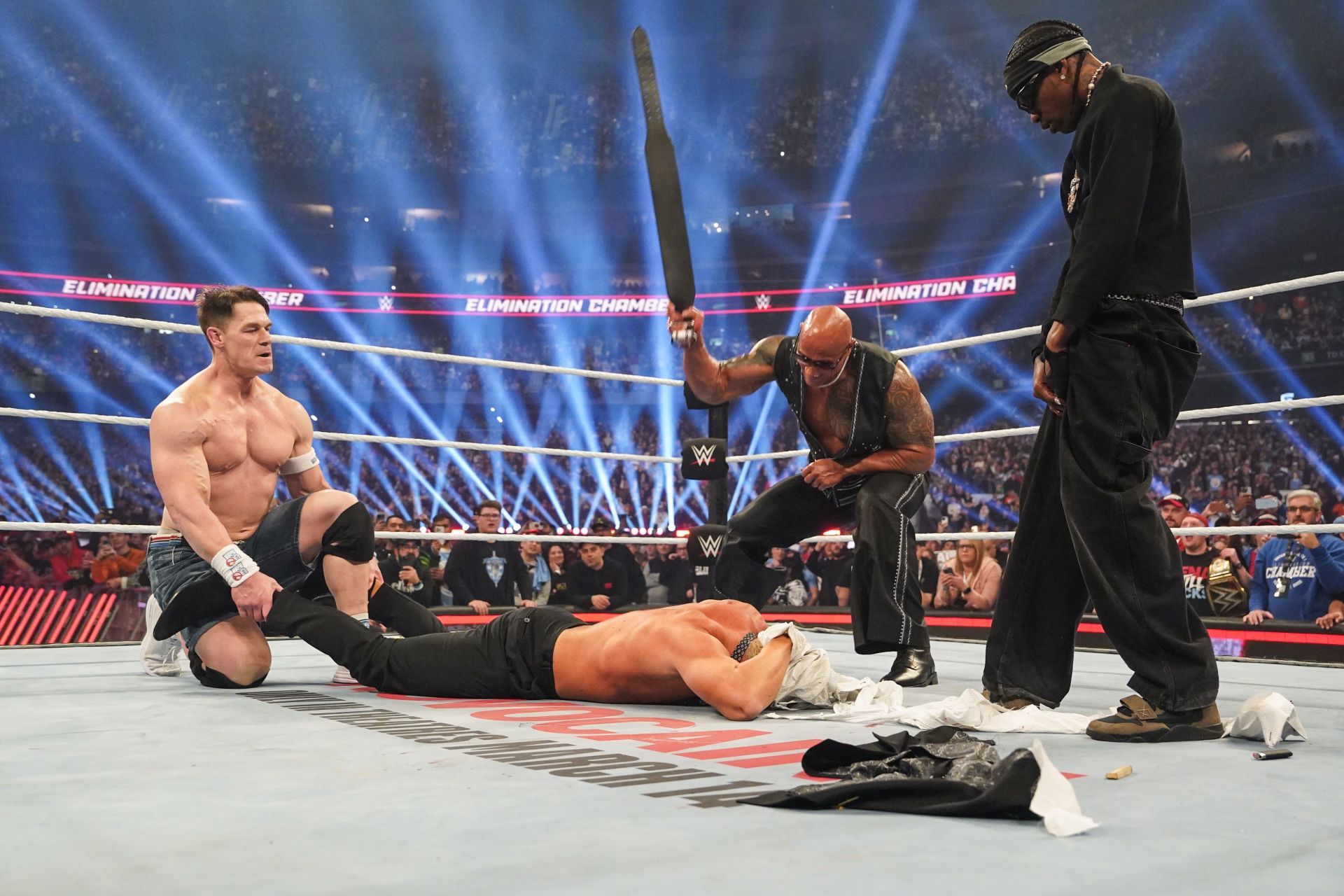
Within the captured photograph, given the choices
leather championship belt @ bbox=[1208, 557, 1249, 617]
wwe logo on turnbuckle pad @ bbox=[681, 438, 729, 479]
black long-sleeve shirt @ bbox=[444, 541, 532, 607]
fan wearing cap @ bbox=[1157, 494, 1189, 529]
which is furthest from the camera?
black long-sleeve shirt @ bbox=[444, 541, 532, 607]

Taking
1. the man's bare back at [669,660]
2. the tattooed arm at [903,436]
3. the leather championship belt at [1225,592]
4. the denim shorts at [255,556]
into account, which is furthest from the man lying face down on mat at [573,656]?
the leather championship belt at [1225,592]

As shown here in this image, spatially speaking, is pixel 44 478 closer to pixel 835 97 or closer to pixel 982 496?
pixel 982 496

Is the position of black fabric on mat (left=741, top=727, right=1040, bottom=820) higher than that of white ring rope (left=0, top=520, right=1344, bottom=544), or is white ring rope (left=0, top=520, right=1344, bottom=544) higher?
white ring rope (left=0, top=520, right=1344, bottom=544)

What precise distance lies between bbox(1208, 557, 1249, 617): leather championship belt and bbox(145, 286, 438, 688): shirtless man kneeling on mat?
130 inches

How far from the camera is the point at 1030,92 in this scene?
1.59 metres

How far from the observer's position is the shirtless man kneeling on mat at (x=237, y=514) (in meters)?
2.02

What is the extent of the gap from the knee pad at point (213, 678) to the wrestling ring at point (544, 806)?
0.19 meters

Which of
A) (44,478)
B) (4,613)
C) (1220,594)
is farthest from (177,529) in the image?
(44,478)

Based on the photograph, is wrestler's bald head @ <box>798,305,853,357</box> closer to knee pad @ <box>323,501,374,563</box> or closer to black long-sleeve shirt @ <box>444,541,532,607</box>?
knee pad @ <box>323,501,374,563</box>

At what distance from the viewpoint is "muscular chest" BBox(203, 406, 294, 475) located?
214 centimetres

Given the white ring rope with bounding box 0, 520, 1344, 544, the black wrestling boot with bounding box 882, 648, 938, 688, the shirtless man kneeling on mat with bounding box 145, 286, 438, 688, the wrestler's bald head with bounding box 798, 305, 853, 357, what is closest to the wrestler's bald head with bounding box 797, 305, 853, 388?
the wrestler's bald head with bounding box 798, 305, 853, 357

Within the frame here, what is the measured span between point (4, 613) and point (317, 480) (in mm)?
4372

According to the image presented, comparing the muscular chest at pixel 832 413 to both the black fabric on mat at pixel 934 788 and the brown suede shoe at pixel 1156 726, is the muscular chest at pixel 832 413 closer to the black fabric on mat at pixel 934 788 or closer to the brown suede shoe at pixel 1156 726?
the brown suede shoe at pixel 1156 726

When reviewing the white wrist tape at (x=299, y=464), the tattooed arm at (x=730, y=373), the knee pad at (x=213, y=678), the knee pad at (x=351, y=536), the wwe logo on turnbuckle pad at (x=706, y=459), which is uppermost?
the tattooed arm at (x=730, y=373)
